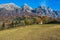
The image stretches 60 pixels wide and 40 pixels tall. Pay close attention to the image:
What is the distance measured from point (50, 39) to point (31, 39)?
360 cm

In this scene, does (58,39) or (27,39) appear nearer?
(58,39)

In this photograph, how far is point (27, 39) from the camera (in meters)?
30.0

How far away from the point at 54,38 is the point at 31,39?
424 centimetres

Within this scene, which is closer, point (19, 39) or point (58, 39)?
point (58, 39)

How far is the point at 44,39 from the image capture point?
28859 mm

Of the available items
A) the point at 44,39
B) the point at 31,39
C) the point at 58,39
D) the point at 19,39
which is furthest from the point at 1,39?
the point at 58,39

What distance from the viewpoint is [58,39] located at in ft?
91.8

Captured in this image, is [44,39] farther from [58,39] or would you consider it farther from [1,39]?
[1,39]

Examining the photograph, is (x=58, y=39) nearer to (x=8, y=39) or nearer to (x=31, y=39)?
(x=31, y=39)

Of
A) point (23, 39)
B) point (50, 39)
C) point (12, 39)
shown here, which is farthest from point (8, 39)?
point (50, 39)

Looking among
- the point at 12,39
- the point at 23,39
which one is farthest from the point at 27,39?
the point at 12,39

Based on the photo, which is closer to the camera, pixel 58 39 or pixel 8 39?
pixel 58 39

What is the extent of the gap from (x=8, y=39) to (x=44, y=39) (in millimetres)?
6814

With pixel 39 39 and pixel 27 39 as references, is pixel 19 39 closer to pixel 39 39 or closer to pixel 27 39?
pixel 27 39
